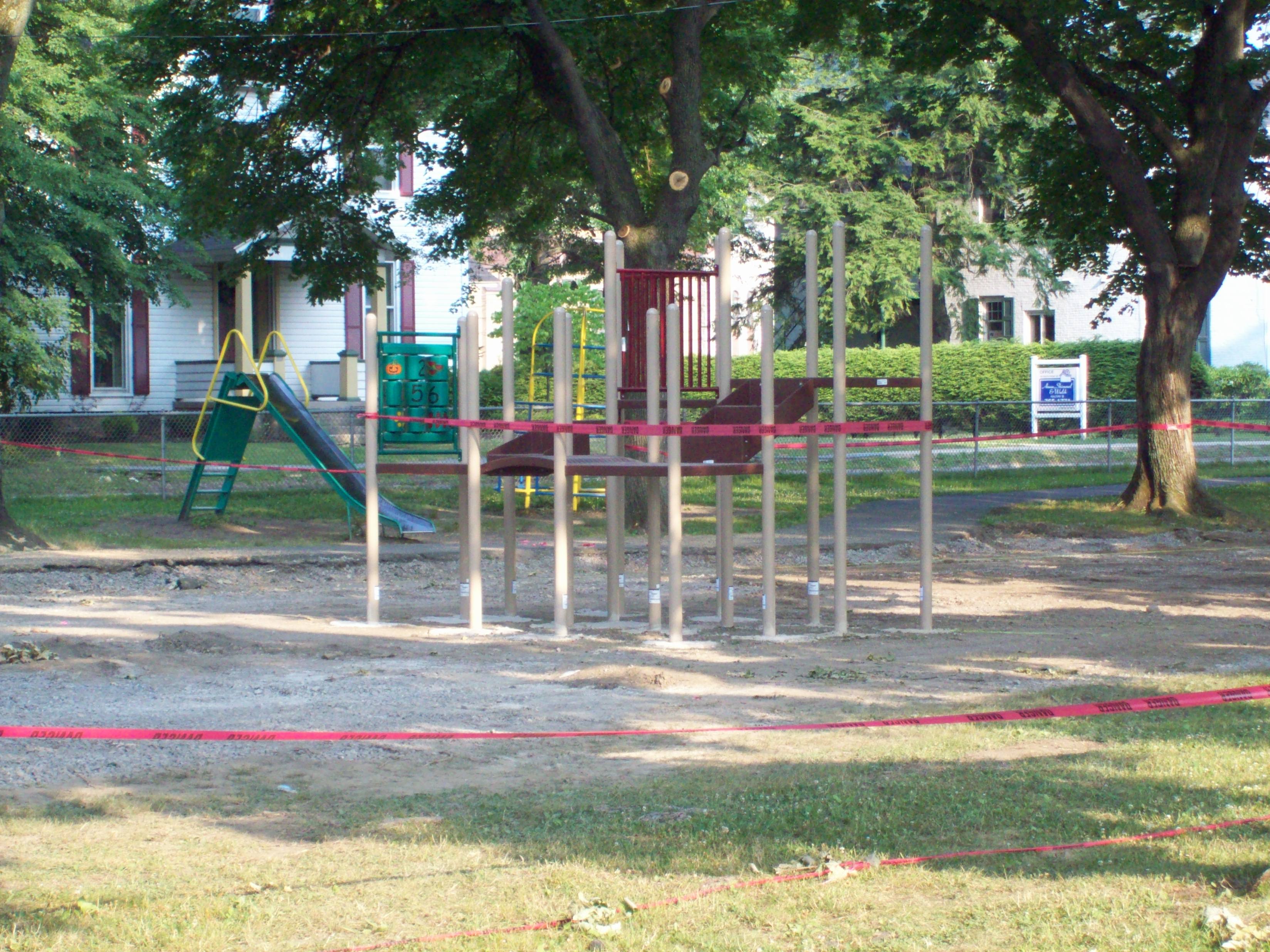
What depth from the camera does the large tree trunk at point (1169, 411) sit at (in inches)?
785

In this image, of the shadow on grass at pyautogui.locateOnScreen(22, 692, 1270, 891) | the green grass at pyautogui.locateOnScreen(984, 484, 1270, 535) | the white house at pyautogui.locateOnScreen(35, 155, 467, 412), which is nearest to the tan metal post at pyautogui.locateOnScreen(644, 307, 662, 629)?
the shadow on grass at pyautogui.locateOnScreen(22, 692, 1270, 891)

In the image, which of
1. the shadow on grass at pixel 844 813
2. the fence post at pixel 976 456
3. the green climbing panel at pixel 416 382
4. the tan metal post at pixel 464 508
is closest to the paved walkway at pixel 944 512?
the fence post at pixel 976 456

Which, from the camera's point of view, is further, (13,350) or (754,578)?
(13,350)

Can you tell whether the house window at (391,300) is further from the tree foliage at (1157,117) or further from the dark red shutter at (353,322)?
the tree foliage at (1157,117)

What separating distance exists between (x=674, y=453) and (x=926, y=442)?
86.7 inches

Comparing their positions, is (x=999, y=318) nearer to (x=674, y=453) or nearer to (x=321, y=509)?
(x=321, y=509)

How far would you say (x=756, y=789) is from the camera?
20.5ft

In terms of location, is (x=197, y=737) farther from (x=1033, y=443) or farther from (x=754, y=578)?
(x=1033, y=443)

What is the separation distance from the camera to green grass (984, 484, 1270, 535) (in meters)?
19.2

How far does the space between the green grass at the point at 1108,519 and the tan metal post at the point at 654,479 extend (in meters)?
8.93

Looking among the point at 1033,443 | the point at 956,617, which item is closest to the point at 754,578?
the point at 956,617

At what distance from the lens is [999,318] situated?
49344mm

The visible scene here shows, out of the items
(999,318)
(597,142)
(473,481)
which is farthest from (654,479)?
(999,318)

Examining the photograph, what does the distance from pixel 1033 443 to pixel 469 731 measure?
2696cm
